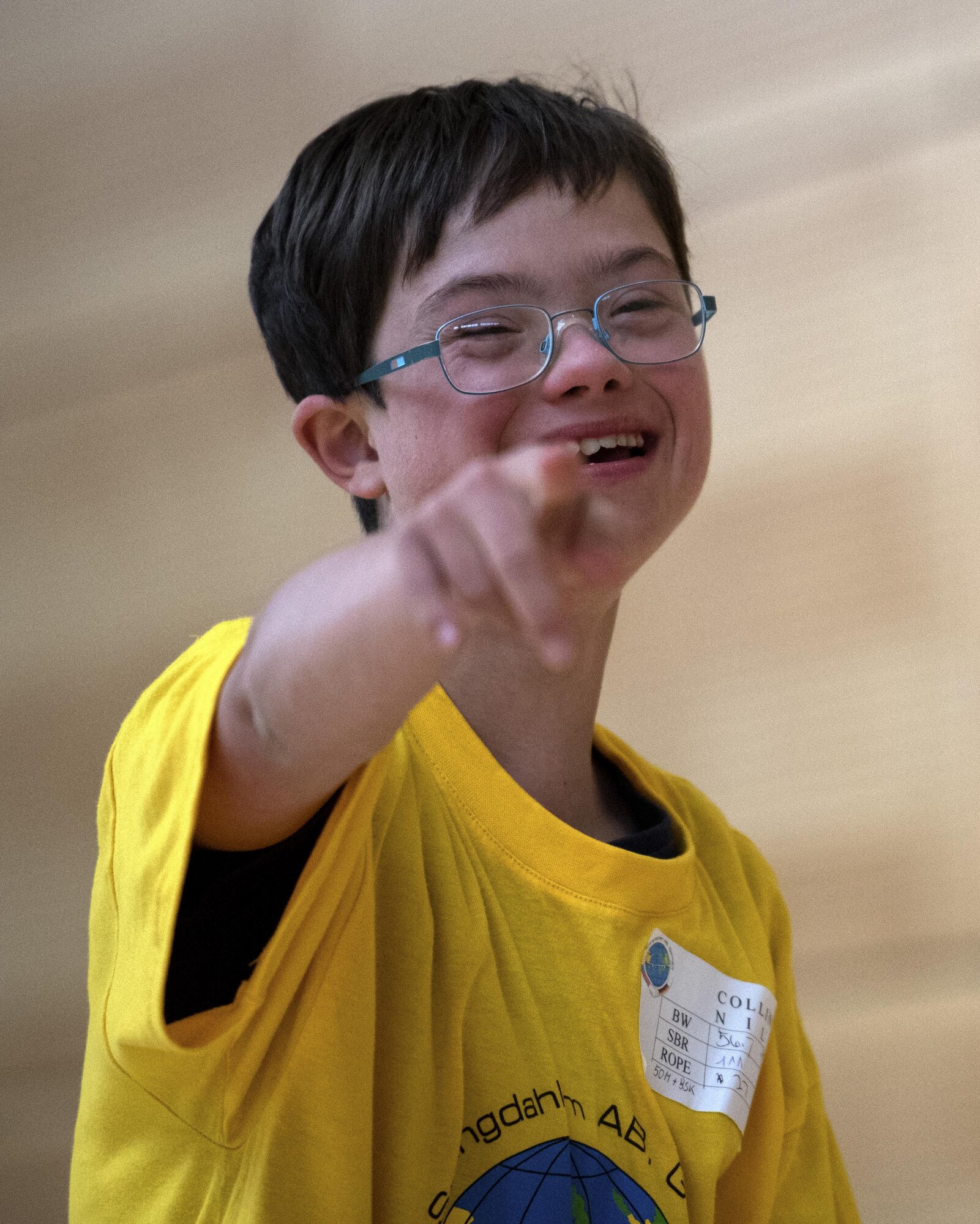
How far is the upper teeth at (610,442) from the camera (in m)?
0.55

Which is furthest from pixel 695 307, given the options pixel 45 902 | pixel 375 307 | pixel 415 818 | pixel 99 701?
pixel 45 902

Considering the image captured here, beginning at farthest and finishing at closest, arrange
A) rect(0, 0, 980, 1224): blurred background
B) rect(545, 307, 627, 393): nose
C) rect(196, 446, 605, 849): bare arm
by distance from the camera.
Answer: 1. rect(0, 0, 980, 1224): blurred background
2. rect(545, 307, 627, 393): nose
3. rect(196, 446, 605, 849): bare arm

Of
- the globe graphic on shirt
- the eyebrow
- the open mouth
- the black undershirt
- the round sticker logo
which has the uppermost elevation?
the eyebrow

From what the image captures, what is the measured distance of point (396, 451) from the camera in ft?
1.91

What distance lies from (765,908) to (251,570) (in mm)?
495

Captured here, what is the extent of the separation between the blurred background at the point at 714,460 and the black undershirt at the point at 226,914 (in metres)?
0.59

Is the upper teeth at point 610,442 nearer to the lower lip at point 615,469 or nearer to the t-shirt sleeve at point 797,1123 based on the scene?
the lower lip at point 615,469

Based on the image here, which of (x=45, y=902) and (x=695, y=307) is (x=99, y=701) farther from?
(x=695, y=307)

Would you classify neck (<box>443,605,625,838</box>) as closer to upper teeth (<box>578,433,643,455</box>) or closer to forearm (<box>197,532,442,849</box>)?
upper teeth (<box>578,433,643,455</box>)

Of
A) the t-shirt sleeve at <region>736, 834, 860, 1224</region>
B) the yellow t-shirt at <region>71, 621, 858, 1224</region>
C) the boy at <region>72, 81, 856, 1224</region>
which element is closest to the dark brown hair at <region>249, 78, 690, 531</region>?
the boy at <region>72, 81, 856, 1224</region>

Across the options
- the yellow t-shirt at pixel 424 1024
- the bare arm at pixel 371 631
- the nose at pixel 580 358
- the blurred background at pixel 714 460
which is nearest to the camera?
the bare arm at pixel 371 631

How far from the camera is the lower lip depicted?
55 cm

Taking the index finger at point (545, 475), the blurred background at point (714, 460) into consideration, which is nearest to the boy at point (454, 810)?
the index finger at point (545, 475)

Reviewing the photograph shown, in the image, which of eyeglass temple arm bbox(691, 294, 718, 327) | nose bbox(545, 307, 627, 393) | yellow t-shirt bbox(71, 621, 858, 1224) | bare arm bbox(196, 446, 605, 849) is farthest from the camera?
eyeglass temple arm bbox(691, 294, 718, 327)
